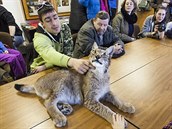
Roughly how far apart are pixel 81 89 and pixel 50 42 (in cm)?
55

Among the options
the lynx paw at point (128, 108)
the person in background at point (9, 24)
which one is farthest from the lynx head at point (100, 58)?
the person in background at point (9, 24)

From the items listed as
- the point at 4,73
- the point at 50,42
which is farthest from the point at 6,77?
the point at 50,42

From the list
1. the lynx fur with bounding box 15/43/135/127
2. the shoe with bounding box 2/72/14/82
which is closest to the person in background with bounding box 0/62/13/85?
the shoe with bounding box 2/72/14/82

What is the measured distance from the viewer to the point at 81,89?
1104mm

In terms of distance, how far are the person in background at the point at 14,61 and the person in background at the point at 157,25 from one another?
1628 millimetres

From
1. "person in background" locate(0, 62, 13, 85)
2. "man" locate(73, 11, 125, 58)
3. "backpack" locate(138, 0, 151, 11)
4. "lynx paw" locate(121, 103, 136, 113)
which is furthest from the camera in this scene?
"backpack" locate(138, 0, 151, 11)

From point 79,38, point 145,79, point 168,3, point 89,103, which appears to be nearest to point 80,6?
point 79,38

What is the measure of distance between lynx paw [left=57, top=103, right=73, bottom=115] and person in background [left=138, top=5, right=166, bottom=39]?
172 cm

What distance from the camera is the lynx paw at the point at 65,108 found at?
0.99 metres

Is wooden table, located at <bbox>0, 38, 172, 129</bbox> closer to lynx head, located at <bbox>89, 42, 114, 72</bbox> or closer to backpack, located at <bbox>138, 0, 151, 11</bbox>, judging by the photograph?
lynx head, located at <bbox>89, 42, 114, 72</bbox>

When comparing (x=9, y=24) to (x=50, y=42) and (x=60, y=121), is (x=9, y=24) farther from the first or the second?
(x=60, y=121)

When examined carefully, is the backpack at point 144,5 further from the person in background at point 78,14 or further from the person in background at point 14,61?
the person in background at point 14,61

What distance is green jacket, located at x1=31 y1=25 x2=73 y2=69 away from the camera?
1264mm

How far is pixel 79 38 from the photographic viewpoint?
73.0 inches
